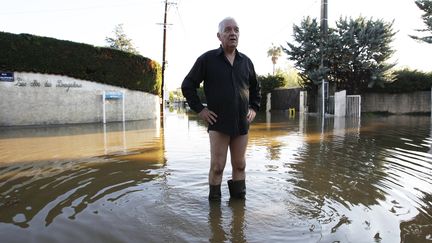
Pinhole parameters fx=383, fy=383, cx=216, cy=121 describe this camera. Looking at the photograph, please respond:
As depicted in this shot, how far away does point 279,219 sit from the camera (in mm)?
3436

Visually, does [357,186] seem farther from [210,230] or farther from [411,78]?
[411,78]

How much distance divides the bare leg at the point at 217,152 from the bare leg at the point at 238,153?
9 cm

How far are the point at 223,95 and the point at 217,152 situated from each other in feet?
1.92

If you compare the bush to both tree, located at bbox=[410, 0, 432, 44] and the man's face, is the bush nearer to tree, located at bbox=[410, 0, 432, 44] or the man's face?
tree, located at bbox=[410, 0, 432, 44]

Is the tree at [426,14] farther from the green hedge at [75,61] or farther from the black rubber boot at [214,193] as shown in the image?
the black rubber boot at [214,193]

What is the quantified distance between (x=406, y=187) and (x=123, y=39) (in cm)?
3913

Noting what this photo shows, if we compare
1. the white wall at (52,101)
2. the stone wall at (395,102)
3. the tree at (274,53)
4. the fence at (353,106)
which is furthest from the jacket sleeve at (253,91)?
the tree at (274,53)

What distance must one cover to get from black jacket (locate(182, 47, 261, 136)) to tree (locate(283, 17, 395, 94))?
22.6 meters

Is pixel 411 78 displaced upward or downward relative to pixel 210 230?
upward

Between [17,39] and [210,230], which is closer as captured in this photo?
[210,230]

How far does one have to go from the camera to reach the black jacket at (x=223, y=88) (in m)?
3.75

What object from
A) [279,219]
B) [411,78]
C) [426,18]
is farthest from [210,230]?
[411,78]

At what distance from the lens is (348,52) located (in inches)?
1006

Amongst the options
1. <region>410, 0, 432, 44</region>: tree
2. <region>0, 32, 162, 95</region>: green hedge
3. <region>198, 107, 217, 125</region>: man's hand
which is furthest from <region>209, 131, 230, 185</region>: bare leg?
<region>410, 0, 432, 44</region>: tree
